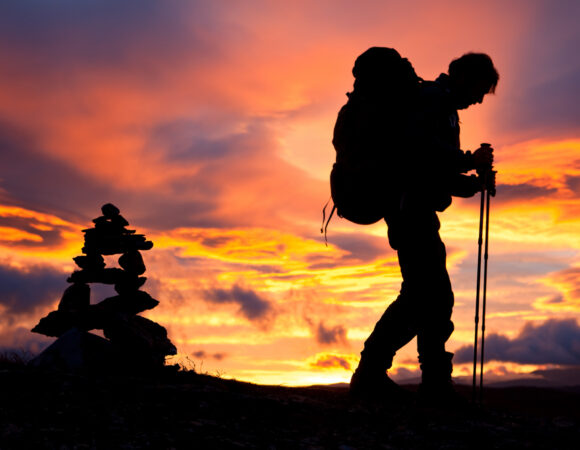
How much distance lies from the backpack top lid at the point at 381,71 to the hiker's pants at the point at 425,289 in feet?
5.73

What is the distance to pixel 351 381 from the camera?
9.22 m

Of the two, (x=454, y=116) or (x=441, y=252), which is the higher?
(x=454, y=116)

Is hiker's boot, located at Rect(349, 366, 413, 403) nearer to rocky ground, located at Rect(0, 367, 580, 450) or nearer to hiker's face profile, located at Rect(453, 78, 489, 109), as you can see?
rocky ground, located at Rect(0, 367, 580, 450)

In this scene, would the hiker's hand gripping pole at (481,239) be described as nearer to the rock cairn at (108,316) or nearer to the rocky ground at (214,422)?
the rocky ground at (214,422)

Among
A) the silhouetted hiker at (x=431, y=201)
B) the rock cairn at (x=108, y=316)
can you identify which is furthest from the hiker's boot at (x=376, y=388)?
the rock cairn at (x=108, y=316)

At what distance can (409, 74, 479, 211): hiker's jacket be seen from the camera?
312 inches

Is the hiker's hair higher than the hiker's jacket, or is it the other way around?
the hiker's hair

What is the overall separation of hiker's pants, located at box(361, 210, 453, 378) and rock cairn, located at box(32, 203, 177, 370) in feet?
15.7

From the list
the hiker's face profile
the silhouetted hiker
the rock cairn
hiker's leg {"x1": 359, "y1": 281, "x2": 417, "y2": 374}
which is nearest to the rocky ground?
hiker's leg {"x1": 359, "y1": 281, "x2": 417, "y2": 374}

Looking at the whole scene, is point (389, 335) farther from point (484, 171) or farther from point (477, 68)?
point (477, 68)

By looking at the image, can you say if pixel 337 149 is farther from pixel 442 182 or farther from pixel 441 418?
pixel 441 418

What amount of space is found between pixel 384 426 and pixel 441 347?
1.84 metres

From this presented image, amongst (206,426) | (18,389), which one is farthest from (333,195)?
(18,389)

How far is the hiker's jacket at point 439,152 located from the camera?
7.93 m
